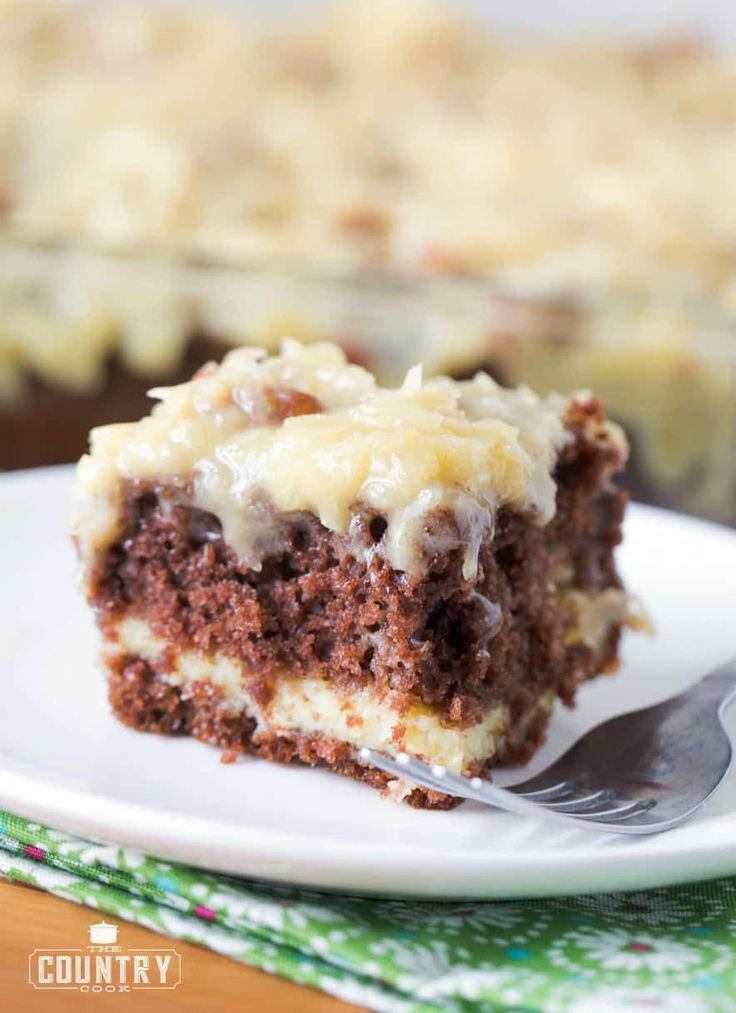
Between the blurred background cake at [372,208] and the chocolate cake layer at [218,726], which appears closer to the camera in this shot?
the chocolate cake layer at [218,726]

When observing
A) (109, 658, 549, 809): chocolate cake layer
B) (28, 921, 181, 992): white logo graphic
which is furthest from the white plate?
(28, 921, 181, 992): white logo graphic

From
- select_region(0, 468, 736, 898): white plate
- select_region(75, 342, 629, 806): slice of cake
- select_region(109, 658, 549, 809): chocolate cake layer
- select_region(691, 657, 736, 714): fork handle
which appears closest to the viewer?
select_region(0, 468, 736, 898): white plate

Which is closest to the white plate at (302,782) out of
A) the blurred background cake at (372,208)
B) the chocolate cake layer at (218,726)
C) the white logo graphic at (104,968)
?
the chocolate cake layer at (218,726)

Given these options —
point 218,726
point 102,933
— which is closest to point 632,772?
point 218,726

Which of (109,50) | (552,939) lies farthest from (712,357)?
(109,50)

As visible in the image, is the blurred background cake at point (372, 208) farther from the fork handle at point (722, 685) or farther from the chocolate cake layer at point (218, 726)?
the chocolate cake layer at point (218, 726)

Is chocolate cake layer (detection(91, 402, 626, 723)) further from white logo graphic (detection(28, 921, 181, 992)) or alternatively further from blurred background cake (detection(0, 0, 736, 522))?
blurred background cake (detection(0, 0, 736, 522))

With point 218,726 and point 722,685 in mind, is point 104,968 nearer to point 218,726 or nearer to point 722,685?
point 218,726
